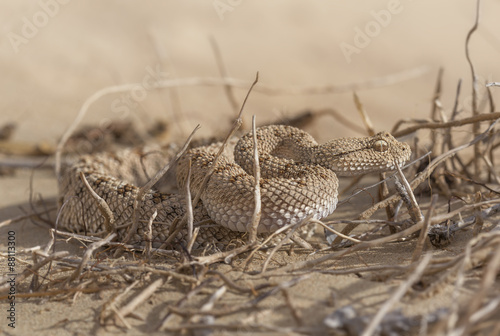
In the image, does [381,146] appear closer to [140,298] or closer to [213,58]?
[140,298]

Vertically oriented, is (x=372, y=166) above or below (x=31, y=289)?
above

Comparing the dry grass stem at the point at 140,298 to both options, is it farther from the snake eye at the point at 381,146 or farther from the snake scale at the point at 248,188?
the snake eye at the point at 381,146

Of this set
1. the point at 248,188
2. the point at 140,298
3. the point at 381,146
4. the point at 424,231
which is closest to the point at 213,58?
the point at 381,146

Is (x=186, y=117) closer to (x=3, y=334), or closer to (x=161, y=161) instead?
(x=161, y=161)

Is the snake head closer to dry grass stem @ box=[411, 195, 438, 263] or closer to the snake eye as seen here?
the snake eye

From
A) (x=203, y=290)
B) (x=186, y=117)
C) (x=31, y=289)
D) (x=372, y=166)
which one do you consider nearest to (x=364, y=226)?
(x=372, y=166)
